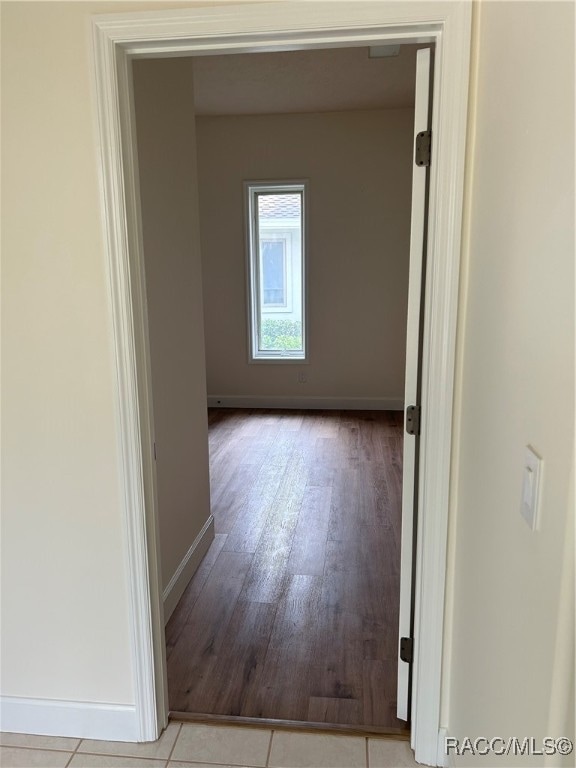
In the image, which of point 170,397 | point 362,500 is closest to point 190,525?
point 170,397

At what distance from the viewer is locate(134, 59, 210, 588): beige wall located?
221 cm

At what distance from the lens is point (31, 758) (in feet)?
5.68

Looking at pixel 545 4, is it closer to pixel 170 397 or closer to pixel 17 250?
pixel 17 250

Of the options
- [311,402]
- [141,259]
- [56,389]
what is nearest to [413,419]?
[141,259]

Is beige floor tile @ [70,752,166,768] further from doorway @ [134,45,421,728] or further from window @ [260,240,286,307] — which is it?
window @ [260,240,286,307]

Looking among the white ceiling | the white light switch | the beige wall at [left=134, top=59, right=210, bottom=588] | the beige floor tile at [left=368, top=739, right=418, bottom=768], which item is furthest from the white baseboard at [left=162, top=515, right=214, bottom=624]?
the white ceiling

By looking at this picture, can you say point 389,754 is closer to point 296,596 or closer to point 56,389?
point 296,596

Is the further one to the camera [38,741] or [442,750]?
[38,741]

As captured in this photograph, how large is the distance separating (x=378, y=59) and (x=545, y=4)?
136 inches

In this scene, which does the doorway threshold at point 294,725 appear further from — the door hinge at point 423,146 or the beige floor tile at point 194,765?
the door hinge at point 423,146

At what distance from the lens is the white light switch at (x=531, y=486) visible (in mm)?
877

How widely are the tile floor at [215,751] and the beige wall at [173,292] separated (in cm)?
71

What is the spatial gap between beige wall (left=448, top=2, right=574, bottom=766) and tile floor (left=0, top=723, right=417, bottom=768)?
43 centimetres

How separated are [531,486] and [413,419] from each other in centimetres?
70
